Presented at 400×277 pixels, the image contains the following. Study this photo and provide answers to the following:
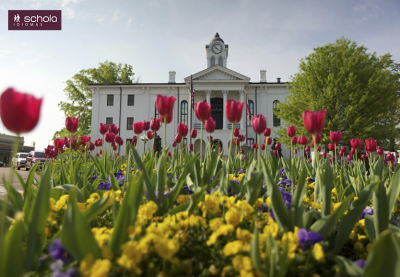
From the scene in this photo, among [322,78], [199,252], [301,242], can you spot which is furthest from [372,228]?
[322,78]

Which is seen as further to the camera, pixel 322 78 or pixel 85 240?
pixel 322 78

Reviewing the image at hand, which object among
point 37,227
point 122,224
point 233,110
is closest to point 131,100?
point 233,110

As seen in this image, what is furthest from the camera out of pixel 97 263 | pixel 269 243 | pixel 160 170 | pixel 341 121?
pixel 341 121

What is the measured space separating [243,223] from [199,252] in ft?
1.13

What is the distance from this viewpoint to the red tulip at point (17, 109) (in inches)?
32.2

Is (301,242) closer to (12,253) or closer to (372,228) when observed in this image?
(372,228)

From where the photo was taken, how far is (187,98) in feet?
106

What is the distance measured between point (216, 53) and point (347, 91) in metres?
25.5

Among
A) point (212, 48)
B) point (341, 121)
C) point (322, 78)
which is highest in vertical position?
point (212, 48)

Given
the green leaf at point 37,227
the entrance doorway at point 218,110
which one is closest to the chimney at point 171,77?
the entrance doorway at point 218,110

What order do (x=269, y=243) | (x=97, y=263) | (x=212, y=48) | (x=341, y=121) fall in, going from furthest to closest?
(x=212, y=48) → (x=341, y=121) → (x=269, y=243) → (x=97, y=263)

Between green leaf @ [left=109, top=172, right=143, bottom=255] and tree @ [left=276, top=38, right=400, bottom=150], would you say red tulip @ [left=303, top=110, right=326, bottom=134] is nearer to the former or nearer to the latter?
green leaf @ [left=109, top=172, right=143, bottom=255]

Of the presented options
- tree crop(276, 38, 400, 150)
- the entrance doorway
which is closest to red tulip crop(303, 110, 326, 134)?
tree crop(276, 38, 400, 150)

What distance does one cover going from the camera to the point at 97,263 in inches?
32.5
